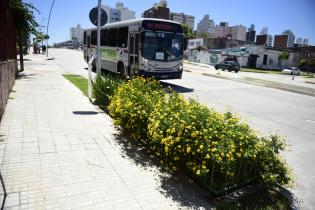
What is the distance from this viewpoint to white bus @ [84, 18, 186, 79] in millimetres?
14117

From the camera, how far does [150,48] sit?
14312 mm

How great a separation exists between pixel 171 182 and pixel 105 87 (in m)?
4.89

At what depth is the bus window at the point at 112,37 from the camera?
17212mm

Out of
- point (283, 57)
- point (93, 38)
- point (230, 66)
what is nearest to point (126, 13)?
point (283, 57)

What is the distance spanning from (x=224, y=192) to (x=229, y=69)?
40575 mm

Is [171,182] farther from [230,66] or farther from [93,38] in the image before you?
[230,66]

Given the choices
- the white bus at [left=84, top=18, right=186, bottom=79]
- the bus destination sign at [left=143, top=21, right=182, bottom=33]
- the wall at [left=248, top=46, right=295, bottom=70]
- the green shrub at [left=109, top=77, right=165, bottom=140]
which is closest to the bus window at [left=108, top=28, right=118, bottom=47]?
the white bus at [left=84, top=18, right=186, bottom=79]

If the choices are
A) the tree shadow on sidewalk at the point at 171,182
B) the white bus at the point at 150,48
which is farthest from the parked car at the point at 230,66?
the tree shadow on sidewalk at the point at 171,182

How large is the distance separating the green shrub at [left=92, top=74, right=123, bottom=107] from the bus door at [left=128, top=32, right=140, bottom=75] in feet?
18.1

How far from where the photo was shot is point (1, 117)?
713 centimetres

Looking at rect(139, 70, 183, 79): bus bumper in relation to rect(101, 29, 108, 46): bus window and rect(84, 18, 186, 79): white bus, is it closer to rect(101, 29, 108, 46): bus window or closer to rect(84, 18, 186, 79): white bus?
rect(84, 18, 186, 79): white bus

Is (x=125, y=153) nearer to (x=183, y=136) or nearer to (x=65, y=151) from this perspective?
(x=65, y=151)

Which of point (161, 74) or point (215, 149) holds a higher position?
point (161, 74)

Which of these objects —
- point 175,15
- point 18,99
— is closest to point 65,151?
point 18,99
